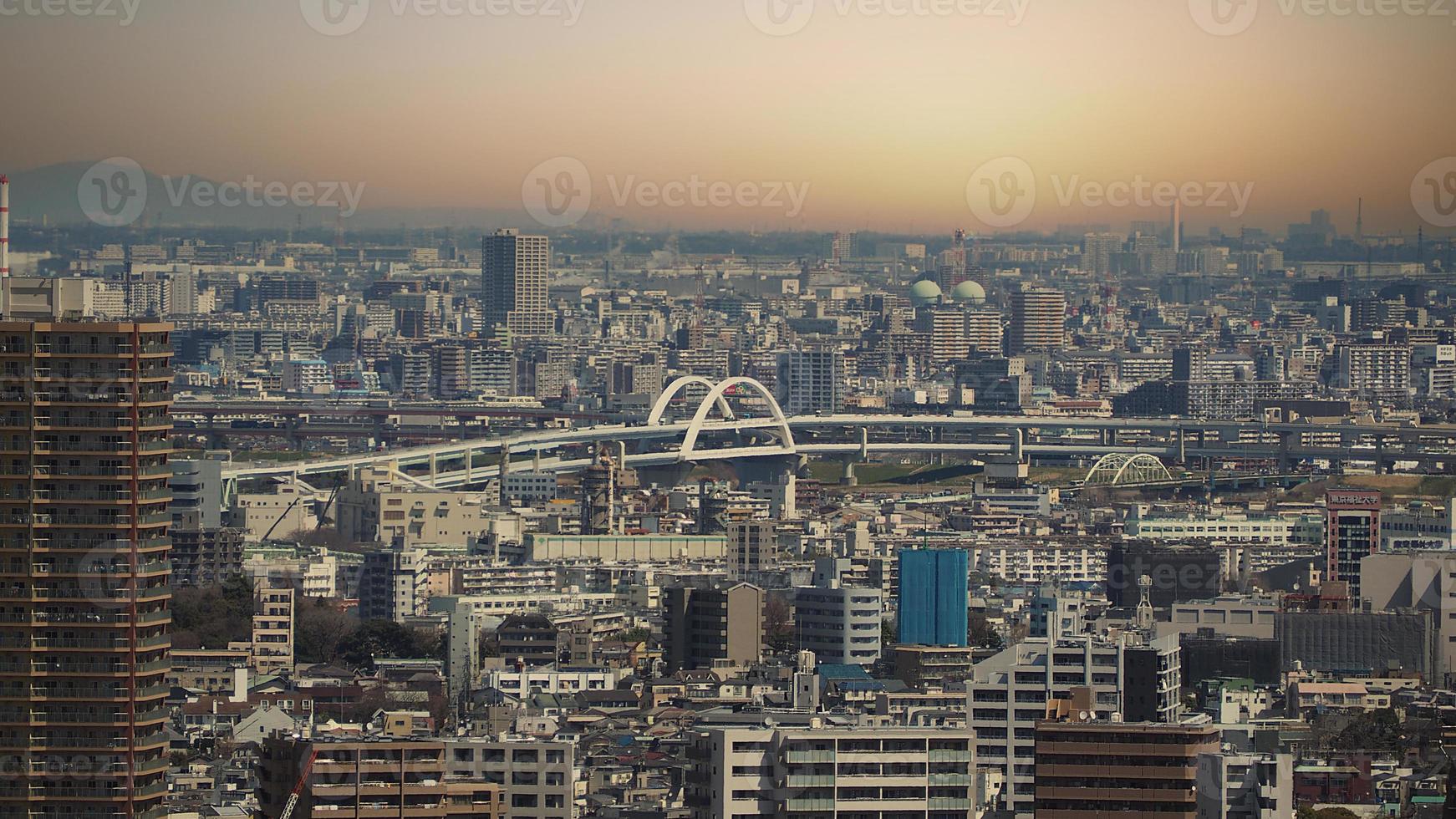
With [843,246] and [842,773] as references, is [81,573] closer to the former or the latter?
[842,773]

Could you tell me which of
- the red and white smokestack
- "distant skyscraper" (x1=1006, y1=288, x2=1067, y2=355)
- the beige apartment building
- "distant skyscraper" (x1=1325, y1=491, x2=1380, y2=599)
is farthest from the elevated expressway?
the red and white smokestack

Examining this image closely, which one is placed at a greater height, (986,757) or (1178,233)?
(1178,233)

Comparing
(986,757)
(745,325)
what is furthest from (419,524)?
(745,325)

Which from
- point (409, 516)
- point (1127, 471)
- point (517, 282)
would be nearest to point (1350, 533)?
point (409, 516)

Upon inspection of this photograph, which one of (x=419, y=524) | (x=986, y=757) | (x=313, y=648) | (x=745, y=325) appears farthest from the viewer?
(x=745, y=325)

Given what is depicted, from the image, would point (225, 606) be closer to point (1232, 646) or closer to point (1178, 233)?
point (1232, 646)

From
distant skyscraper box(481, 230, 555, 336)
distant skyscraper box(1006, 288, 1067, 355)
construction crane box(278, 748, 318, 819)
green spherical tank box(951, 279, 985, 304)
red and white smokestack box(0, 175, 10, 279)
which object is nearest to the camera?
construction crane box(278, 748, 318, 819)

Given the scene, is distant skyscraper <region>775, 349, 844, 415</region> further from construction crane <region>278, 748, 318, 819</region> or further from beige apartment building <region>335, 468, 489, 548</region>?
construction crane <region>278, 748, 318, 819</region>
